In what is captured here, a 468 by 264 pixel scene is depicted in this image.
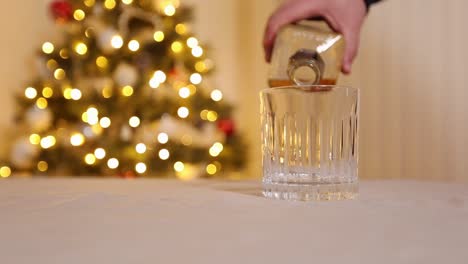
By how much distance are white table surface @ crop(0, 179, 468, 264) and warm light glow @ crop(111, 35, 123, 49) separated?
1758mm

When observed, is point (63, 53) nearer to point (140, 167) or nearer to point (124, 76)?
point (124, 76)

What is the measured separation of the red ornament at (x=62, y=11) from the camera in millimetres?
2291

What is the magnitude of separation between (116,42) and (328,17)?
1.58 meters

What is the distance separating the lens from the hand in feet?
2.46

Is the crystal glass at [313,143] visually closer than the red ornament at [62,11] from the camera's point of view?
Yes

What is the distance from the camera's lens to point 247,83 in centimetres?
298

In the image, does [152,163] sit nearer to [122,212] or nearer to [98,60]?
[98,60]

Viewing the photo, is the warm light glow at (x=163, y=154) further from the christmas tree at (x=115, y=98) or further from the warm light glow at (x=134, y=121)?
the warm light glow at (x=134, y=121)

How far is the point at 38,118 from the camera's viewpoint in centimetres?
220

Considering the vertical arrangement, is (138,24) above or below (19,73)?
above

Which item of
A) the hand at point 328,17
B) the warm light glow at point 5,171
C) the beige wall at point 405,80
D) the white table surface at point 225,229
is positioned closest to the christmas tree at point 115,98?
the warm light glow at point 5,171

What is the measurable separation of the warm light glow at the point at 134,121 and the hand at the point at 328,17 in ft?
5.03

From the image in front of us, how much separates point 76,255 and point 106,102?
2.04 m

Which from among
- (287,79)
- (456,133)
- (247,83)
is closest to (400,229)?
(287,79)
